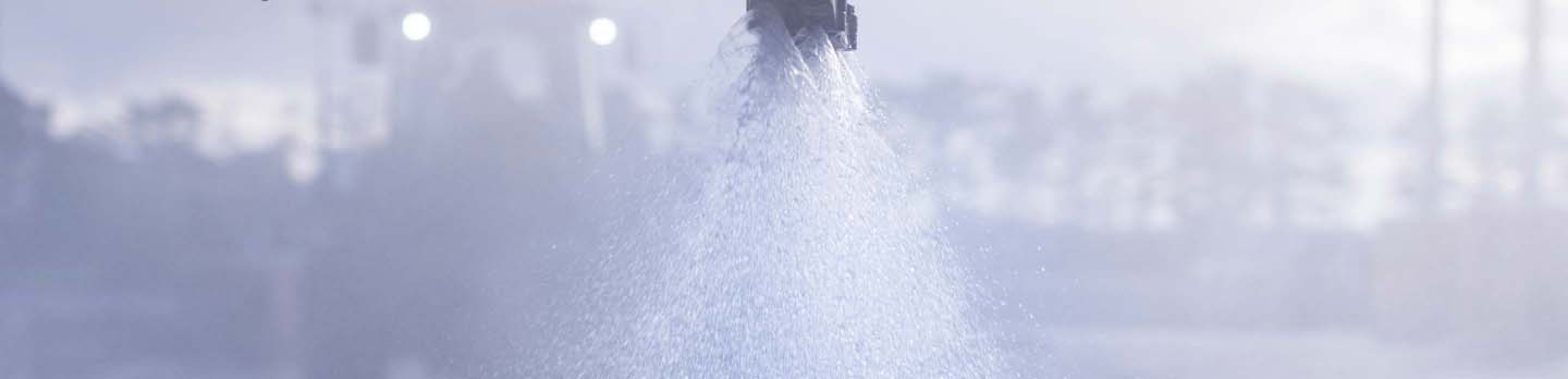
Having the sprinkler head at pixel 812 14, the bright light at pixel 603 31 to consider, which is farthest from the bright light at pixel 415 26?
the sprinkler head at pixel 812 14

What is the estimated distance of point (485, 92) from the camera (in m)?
9.77

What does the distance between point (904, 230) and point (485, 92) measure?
5.56 m

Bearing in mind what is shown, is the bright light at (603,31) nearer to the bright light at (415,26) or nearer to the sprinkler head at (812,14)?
the bright light at (415,26)

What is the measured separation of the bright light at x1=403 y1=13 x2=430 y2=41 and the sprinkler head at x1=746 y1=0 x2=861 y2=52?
2.83m

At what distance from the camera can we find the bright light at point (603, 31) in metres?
6.05

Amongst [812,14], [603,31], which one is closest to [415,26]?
[603,31]

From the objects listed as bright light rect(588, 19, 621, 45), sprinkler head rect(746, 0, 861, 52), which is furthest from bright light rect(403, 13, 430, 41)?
sprinkler head rect(746, 0, 861, 52)

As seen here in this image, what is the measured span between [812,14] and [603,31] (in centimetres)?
241

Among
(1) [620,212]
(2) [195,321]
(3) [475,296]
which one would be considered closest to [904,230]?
(1) [620,212]

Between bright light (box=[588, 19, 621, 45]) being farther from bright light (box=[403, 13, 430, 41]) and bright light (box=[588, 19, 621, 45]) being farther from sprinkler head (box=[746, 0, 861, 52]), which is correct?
sprinkler head (box=[746, 0, 861, 52])

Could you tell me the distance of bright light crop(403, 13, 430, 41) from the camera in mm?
6402

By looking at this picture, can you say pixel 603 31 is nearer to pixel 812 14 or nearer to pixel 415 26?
pixel 415 26

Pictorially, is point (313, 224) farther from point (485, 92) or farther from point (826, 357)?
point (826, 357)

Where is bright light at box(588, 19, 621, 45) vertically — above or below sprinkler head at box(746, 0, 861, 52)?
above
